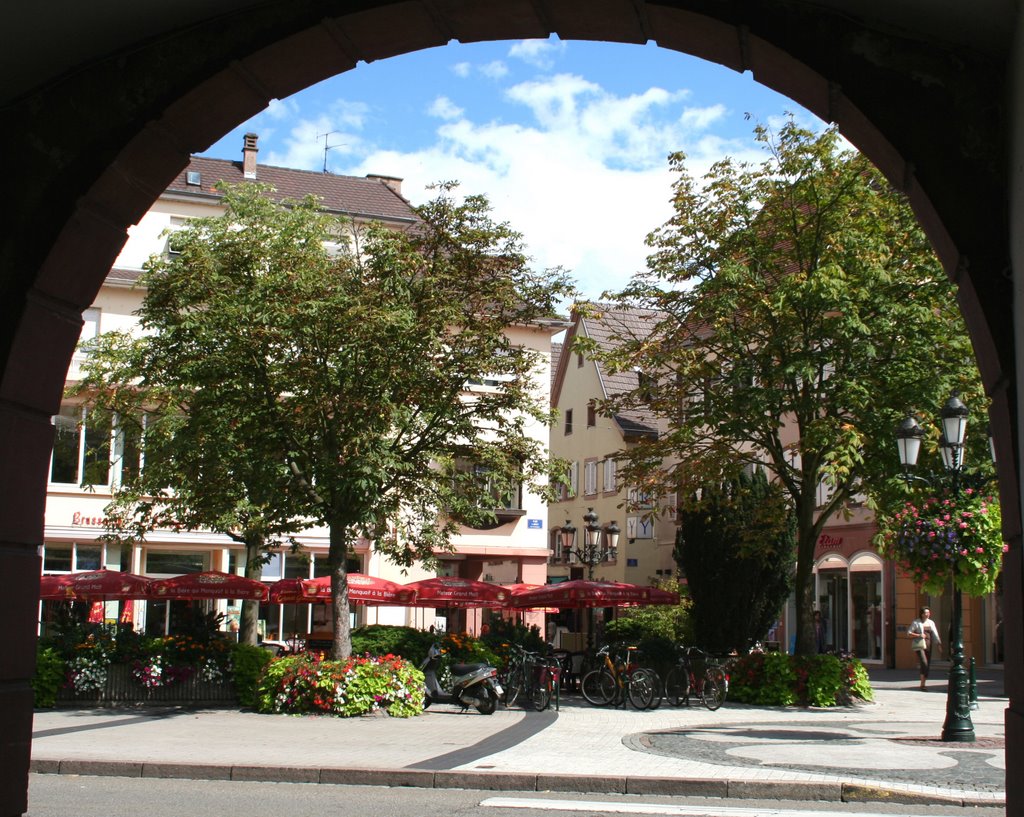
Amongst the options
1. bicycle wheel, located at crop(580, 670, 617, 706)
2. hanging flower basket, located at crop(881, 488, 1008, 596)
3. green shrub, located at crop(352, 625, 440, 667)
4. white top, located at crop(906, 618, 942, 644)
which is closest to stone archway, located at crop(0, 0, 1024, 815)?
hanging flower basket, located at crop(881, 488, 1008, 596)

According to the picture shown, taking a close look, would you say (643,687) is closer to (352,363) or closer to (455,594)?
(455,594)

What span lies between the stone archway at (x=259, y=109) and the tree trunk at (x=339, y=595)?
17.1 meters

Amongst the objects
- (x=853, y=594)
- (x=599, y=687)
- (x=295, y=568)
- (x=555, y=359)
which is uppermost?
(x=555, y=359)

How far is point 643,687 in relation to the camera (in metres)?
22.6

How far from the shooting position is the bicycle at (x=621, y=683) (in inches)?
891

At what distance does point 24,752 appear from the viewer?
471 centimetres

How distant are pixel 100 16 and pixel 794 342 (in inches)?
805

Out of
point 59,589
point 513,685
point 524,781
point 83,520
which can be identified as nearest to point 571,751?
point 524,781

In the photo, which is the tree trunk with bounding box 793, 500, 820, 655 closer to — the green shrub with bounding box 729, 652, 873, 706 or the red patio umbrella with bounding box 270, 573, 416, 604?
the green shrub with bounding box 729, 652, 873, 706

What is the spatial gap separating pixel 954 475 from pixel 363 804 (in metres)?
9.98

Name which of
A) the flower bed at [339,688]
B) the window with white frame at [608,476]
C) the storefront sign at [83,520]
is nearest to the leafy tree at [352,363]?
the flower bed at [339,688]

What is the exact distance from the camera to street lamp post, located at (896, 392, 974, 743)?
1638 centimetres

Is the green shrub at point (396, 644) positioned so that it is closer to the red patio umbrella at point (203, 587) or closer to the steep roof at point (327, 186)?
the red patio umbrella at point (203, 587)

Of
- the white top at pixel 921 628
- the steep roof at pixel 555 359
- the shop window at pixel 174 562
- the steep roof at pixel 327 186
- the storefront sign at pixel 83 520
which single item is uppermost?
the steep roof at pixel 327 186
